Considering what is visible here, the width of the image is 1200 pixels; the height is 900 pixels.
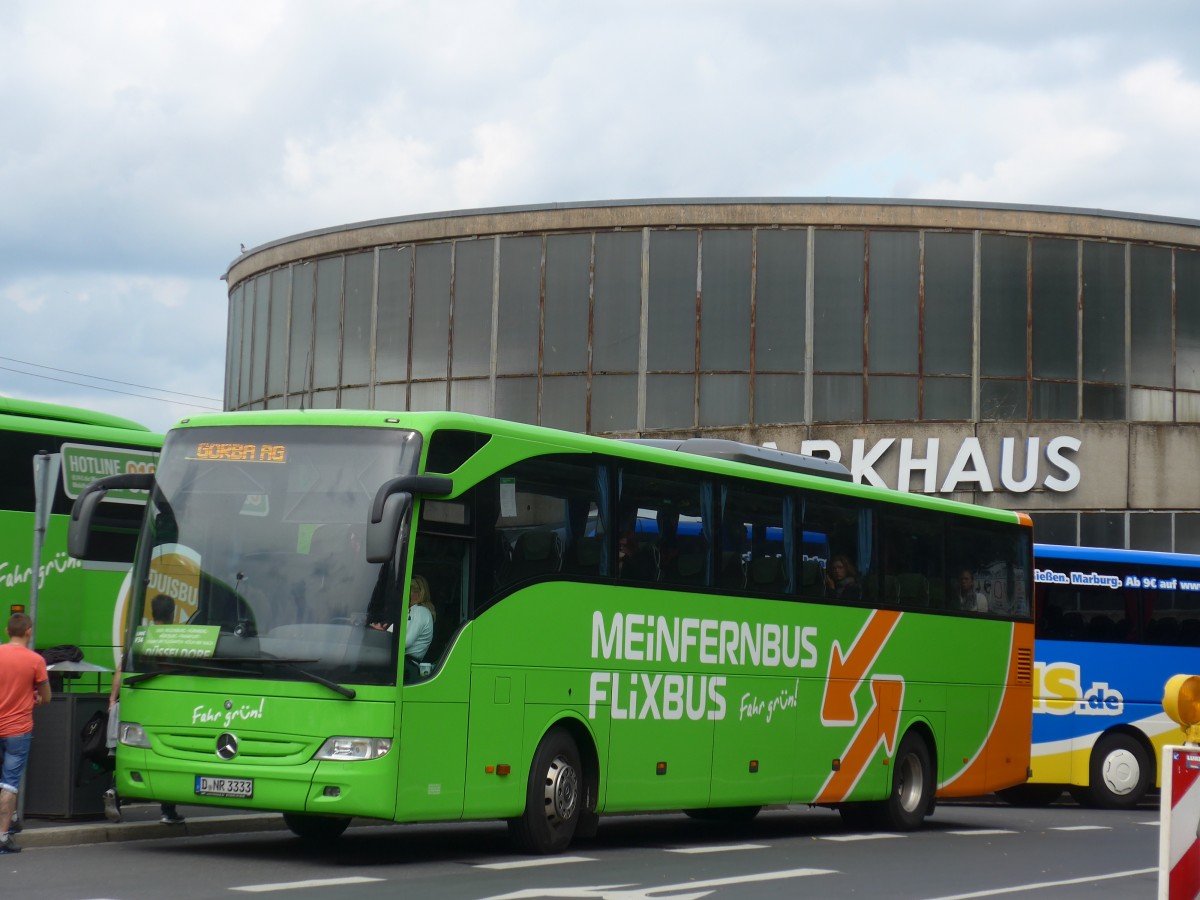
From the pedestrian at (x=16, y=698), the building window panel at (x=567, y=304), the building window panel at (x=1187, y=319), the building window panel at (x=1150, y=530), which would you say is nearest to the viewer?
the pedestrian at (x=16, y=698)

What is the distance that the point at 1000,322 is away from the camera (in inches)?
1608

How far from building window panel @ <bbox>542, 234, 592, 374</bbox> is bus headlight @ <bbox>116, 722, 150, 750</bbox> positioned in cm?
2890

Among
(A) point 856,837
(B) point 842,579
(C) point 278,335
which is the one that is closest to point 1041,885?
(A) point 856,837

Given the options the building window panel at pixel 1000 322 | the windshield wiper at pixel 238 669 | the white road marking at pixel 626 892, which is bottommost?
the white road marking at pixel 626 892

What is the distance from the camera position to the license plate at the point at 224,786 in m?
12.6

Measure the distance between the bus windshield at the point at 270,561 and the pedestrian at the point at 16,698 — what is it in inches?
29.6

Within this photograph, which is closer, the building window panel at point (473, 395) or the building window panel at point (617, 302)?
the building window panel at point (617, 302)

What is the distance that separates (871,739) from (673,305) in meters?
23.7

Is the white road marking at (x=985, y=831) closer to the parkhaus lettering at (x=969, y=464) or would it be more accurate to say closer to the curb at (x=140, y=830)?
the curb at (x=140, y=830)

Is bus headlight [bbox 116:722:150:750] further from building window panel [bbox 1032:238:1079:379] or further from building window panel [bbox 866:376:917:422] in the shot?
building window panel [bbox 1032:238:1079:379]

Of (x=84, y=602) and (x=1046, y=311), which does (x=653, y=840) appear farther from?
(x=1046, y=311)

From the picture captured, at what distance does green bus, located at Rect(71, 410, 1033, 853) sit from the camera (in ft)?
41.4

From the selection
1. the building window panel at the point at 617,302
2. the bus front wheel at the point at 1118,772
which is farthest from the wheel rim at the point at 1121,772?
the building window panel at the point at 617,302

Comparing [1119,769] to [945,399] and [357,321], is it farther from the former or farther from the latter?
[357,321]
